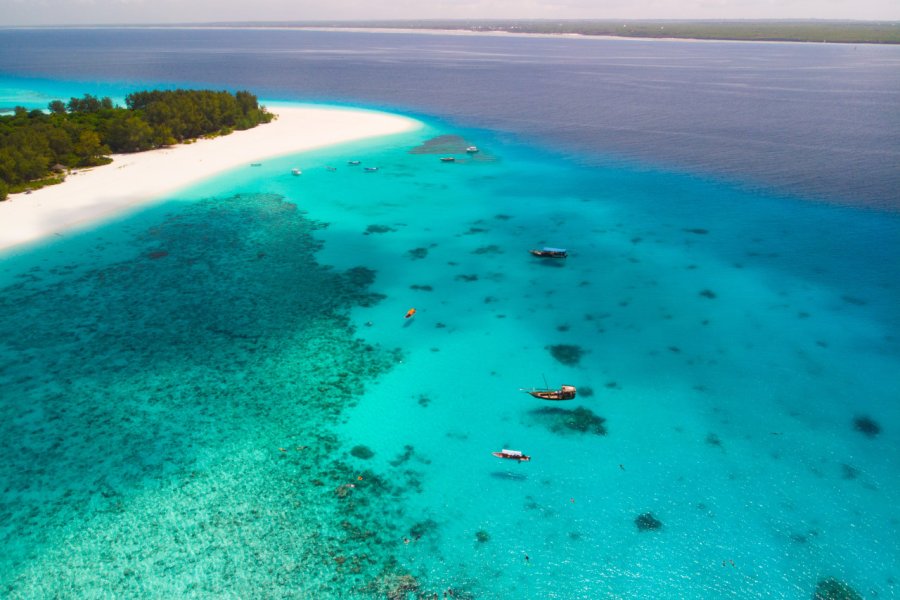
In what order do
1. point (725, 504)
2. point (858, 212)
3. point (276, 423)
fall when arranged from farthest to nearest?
1. point (858, 212)
2. point (276, 423)
3. point (725, 504)

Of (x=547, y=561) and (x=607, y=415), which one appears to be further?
(x=607, y=415)

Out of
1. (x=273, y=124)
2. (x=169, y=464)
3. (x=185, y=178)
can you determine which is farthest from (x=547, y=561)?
(x=273, y=124)

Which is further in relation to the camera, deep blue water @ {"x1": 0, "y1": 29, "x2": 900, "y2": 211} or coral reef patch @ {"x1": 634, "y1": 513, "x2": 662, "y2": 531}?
deep blue water @ {"x1": 0, "y1": 29, "x2": 900, "y2": 211}

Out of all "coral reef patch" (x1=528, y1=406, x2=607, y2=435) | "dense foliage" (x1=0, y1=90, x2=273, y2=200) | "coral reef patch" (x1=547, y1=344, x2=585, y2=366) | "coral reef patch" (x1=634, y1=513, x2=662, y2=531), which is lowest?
"coral reef patch" (x1=634, y1=513, x2=662, y2=531)

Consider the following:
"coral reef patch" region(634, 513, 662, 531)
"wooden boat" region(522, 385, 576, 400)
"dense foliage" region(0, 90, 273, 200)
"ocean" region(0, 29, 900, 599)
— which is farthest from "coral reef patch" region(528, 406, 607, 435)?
"dense foliage" region(0, 90, 273, 200)

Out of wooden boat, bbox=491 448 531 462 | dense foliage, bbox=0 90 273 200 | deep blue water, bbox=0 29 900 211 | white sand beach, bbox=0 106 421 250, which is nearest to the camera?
wooden boat, bbox=491 448 531 462

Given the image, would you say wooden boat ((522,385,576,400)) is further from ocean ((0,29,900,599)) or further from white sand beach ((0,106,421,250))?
white sand beach ((0,106,421,250))

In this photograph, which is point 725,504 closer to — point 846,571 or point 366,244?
point 846,571
